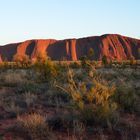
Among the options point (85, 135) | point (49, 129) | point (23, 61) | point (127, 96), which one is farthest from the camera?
point (23, 61)

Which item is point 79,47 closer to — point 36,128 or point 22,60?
point 22,60

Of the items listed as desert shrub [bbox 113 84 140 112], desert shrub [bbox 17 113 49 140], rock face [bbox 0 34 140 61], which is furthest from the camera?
rock face [bbox 0 34 140 61]

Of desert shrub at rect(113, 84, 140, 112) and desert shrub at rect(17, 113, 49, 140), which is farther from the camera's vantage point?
desert shrub at rect(113, 84, 140, 112)

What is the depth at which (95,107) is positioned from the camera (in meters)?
7.45

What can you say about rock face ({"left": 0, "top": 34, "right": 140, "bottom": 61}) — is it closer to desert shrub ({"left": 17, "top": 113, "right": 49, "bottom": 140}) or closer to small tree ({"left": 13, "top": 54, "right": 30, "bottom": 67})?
small tree ({"left": 13, "top": 54, "right": 30, "bottom": 67})

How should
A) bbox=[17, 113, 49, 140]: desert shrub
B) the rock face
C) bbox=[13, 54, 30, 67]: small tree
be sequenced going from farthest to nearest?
the rock face
bbox=[13, 54, 30, 67]: small tree
bbox=[17, 113, 49, 140]: desert shrub

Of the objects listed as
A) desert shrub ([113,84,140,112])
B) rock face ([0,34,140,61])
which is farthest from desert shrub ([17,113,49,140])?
rock face ([0,34,140,61])

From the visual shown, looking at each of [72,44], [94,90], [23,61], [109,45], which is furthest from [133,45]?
[94,90]

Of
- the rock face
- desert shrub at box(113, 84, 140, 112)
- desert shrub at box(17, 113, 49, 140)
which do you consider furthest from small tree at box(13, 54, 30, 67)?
the rock face

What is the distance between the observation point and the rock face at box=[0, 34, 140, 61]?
13888cm

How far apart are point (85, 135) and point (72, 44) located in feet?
450

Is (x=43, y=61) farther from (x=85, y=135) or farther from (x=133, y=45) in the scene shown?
(x=133, y=45)

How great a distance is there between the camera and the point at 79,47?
→ 470ft

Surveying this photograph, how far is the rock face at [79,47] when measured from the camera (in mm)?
138875
